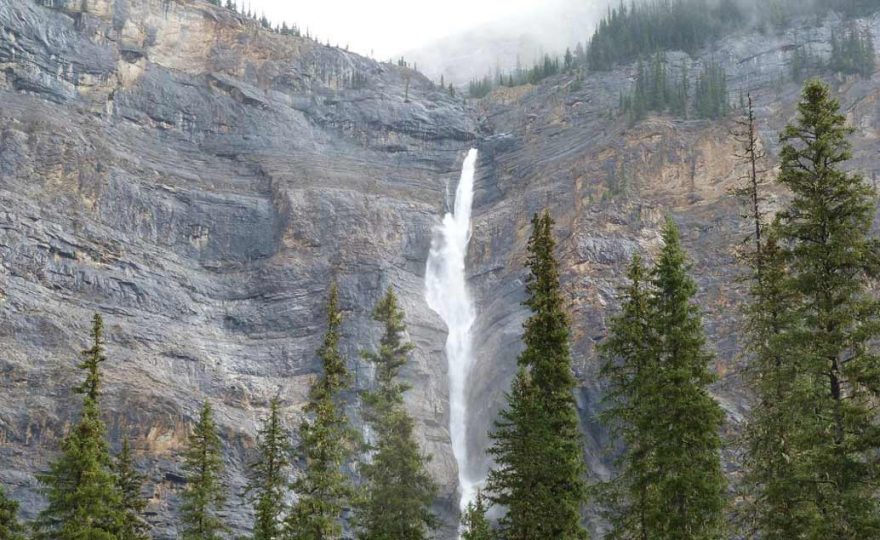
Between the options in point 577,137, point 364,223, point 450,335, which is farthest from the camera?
point 577,137

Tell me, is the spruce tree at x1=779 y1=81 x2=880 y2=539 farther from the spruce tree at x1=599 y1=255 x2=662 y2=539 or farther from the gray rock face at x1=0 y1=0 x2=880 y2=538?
the gray rock face at x1=0 y1=0 x2=880 y2=538

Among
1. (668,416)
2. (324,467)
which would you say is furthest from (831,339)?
(324,467)

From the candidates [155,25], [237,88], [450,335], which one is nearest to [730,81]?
[450,335]

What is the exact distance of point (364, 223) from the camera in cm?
10031

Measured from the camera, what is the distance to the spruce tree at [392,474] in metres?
35.2

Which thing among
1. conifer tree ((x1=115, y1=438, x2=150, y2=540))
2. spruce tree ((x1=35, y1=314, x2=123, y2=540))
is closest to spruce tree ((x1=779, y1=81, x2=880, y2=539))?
spruce tree ((x1=35, y1=314, x2=123, y2=540))

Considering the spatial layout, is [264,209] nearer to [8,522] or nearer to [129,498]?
[129,498]

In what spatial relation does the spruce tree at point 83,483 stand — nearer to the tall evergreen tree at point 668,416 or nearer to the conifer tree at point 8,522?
the conifer tree at point 8,522

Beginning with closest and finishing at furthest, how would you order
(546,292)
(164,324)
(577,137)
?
(546,292), (164,324), (577,137)

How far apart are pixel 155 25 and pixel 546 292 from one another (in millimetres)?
94384

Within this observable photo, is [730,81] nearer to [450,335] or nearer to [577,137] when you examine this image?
[577,137]

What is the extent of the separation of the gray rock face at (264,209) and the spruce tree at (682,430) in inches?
1806

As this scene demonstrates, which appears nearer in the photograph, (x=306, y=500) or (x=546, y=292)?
(x=546, y=292)

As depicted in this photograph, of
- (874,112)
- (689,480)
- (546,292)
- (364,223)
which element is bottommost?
(689,480)
